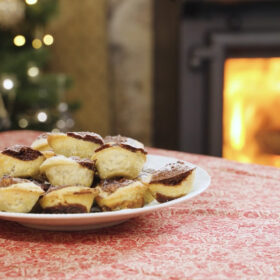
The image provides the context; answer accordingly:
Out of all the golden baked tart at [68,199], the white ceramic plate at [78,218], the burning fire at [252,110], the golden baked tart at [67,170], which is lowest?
the burning fire at [252,110]

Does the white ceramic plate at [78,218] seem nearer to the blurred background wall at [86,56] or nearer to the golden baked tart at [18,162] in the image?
the golden baked tart at [18,162]

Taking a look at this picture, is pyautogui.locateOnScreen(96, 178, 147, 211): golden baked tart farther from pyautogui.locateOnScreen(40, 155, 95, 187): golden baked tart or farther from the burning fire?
the burning fire

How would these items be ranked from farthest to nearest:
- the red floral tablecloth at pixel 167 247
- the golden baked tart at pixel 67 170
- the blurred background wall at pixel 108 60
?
1. the blurred background wall at pixel 108 60
2. the golden baked tart at pixel 67 170
3. the red floral tablecloth at pixel 167 247

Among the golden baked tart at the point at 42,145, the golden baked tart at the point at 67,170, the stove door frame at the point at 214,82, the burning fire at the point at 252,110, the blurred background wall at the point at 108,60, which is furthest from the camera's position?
the blurred background wall at the point at 108,60

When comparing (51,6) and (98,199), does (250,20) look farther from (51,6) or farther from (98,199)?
(98,199)

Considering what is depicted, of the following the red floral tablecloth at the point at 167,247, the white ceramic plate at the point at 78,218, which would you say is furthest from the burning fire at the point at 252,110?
the white ceramic plate at the point at 78,218

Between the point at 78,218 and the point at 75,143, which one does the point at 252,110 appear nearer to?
the point at 75,143
